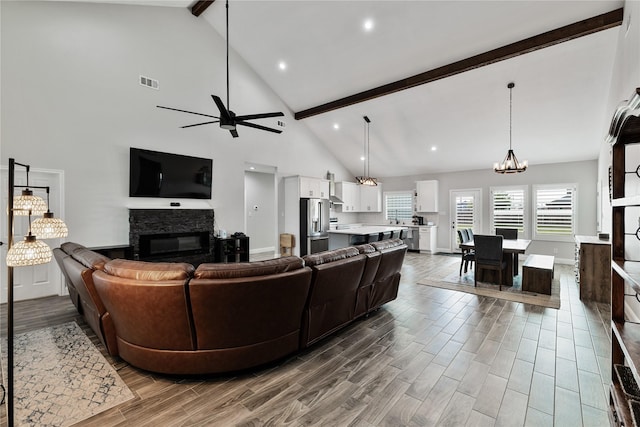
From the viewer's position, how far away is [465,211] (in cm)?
870

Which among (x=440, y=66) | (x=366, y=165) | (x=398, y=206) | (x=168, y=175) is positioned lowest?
A: (x=398, y=206)

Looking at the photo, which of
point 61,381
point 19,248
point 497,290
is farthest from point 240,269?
point 497,290

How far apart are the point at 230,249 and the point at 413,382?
4.91 metres

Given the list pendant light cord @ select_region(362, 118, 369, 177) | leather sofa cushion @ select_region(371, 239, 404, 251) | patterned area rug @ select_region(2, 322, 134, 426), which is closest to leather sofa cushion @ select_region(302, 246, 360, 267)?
leather sofa cushion @ select_region(371, 239, 404, 251)

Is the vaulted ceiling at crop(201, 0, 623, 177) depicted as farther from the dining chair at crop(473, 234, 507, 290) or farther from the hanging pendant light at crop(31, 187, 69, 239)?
the hanging pendant light at crop(31, 187, 69, 239)

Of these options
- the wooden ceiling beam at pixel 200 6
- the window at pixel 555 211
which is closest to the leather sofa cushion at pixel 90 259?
the wooden ceiling beam at pixel 200 6

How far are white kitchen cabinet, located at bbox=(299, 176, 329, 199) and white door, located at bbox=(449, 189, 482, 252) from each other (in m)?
4.03

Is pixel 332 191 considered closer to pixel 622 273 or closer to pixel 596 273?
pixel 596 273

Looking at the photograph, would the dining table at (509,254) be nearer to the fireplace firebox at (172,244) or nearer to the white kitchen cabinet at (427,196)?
the white kitchen cabinet at (427,196)

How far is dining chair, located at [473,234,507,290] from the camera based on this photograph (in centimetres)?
474

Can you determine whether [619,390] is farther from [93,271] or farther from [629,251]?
[93,271]

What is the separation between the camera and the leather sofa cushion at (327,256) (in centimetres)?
258

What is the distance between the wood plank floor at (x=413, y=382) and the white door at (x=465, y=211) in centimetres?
523

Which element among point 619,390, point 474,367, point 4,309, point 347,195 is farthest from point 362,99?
point 4,309
